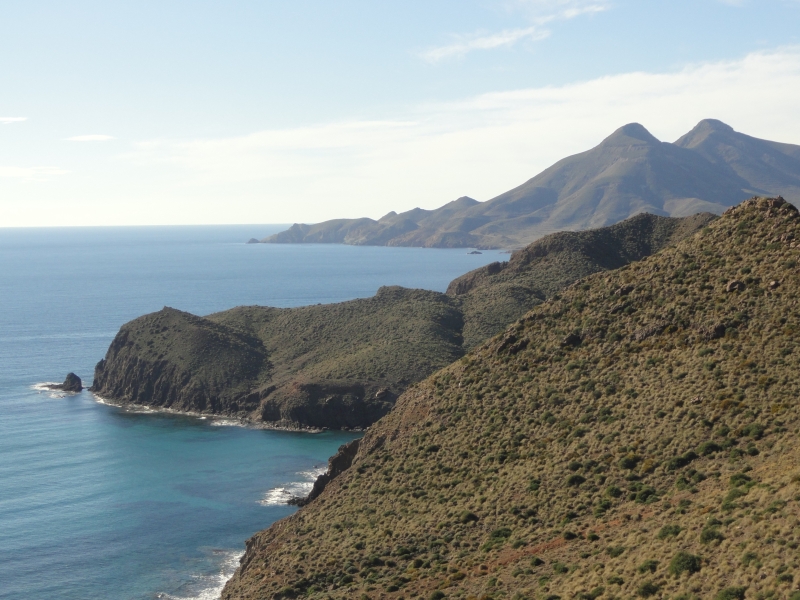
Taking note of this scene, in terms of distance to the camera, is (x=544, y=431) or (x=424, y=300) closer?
(x=544, y=431)

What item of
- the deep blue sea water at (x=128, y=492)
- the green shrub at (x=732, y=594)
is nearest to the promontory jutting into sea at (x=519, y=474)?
the green shrub at (x=732, y=594)

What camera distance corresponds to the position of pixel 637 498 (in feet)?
122

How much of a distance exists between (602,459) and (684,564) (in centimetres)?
1439

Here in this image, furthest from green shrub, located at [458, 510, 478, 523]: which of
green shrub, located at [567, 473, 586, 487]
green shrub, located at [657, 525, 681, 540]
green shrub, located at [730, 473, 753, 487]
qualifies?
green shrub, located at [730, 473, 753, 487]

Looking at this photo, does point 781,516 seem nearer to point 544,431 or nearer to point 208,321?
point 544,431

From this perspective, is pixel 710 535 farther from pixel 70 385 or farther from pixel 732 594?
pixel 70 385

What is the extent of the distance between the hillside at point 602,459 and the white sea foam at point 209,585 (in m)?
4.66

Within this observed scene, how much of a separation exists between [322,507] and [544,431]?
584 inches

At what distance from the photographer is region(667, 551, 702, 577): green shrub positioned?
27219 millimetres

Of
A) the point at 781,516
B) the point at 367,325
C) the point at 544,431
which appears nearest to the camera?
the point at 781,516

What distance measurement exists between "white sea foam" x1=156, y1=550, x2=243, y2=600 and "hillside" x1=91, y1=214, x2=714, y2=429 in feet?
138

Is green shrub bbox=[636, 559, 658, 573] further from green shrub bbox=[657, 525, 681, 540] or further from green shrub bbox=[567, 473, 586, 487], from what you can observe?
green shrub bbox=[567, 473, 586, 487]

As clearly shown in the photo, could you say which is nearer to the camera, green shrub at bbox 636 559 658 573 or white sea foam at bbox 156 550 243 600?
green shrub at bbox 636 559 658 573

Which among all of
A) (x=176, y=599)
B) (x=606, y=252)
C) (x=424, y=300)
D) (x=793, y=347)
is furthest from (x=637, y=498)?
(x=606, y=252)
